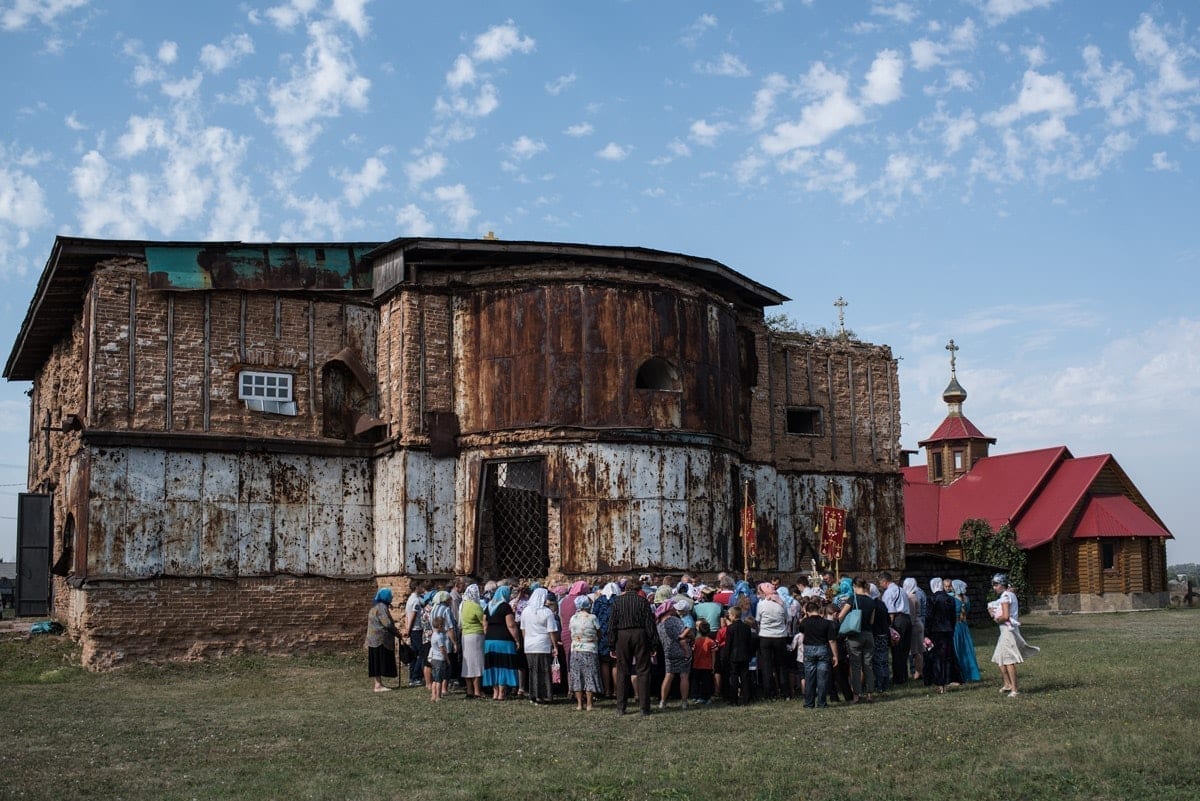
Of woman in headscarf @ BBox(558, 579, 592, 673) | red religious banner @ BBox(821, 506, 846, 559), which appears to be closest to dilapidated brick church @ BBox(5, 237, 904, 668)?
red religious banner @ BBox(821, 506, 846, 559)

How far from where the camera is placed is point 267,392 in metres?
23.3

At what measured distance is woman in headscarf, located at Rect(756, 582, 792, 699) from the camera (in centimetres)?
1614

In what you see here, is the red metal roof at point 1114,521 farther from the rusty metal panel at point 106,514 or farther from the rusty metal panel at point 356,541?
the rusty metal panel at point 106,514

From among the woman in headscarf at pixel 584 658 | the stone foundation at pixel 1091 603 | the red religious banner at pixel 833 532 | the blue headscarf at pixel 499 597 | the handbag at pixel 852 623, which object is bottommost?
the stone foundation at pixel 1091 603

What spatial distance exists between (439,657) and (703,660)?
3.83 meters

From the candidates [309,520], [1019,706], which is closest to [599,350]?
[309,520]

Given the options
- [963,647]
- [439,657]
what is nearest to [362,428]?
[439,657]

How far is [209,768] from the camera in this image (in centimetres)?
1124

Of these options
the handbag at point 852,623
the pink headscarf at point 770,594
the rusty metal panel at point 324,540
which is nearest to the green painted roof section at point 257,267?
the rusty metal panel at point 324,540

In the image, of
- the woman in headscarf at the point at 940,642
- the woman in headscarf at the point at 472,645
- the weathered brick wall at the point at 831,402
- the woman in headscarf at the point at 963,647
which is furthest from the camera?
the weathered brick wall at the point at 831,402

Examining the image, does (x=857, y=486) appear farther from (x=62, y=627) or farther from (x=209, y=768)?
(x=209, y=768)

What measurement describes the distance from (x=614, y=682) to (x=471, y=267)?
9.67 meters

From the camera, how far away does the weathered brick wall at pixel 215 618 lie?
21156 millimetres

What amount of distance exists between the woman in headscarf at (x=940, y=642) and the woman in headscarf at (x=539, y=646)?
546 cm
